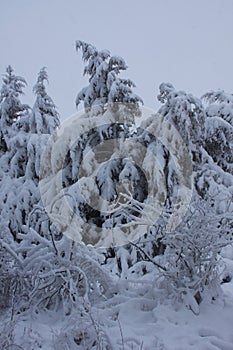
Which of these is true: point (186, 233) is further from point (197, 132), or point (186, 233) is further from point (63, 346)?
point (197, 132)

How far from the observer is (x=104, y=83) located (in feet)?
Answer: 27.5

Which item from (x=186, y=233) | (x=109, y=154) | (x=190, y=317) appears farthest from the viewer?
(x=109, y=154)

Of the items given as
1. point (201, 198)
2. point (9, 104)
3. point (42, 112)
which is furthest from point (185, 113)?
point (9, 104)

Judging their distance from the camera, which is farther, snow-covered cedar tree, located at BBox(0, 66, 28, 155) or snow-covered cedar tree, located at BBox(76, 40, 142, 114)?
snow-covered cedar tree, located at BBox(0, 66, 28, 155)

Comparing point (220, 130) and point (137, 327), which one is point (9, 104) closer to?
point (220, 130)

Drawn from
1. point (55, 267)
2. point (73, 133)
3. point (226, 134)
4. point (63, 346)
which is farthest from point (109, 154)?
point (63, 346)

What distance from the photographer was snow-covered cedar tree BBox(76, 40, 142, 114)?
783cm

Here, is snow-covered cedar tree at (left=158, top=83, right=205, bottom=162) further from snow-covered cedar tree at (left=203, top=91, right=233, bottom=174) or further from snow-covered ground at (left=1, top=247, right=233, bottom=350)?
snow-covered ground at (left=1, top=247, right=233, bottom=350)

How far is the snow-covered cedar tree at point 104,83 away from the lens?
7828mm

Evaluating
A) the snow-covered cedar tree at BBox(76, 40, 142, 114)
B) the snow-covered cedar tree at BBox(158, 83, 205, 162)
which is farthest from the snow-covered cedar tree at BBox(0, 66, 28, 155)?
the snow-covered cedar tree at BBox(158, 83, 205, 162)

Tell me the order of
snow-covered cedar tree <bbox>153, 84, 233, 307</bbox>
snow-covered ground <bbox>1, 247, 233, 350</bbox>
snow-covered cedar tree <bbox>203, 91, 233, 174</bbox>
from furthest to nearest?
1. snow-covered cedar tree <bbox>203, 91, 233, 174</bbox>
2. snow-covered cedar tree <bbox>153, 84, 233, 307</bbox>
3. snow-covered ground <bbox>1, 247, 233, 350</bbox>

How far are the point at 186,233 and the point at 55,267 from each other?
1.68 metres

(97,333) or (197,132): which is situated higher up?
(197,132)

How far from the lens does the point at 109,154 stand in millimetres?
7770
